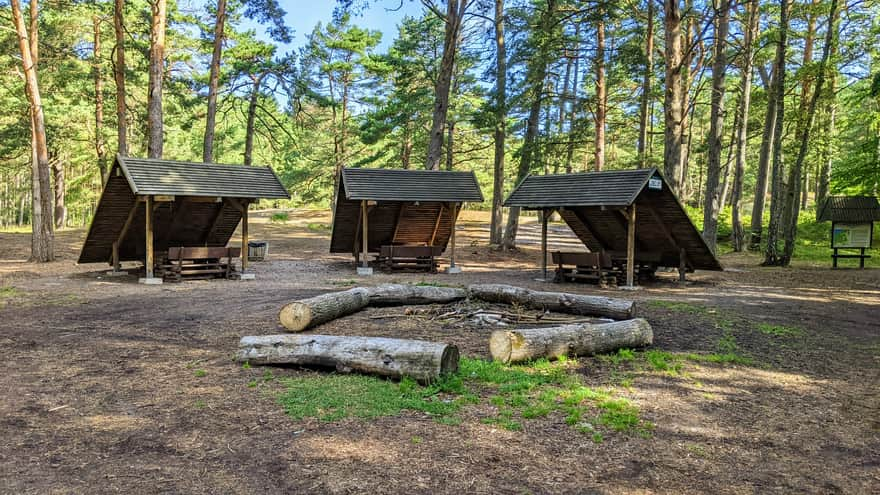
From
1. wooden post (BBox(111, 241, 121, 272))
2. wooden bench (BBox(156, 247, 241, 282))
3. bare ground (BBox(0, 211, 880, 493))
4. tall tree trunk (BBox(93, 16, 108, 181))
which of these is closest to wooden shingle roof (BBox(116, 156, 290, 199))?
wooden bench (BBox(156, 247, 241, 282))

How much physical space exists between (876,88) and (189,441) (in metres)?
13.5

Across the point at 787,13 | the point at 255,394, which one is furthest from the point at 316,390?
the point at 787,13

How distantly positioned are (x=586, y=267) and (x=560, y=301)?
19.3 feet

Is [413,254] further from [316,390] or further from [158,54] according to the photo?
[316,390]

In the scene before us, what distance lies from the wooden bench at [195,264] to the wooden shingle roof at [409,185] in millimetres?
3976

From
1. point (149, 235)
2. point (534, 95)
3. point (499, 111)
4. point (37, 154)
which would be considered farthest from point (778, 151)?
point (37, 154)

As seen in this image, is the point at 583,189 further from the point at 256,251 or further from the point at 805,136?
the point at 256,251

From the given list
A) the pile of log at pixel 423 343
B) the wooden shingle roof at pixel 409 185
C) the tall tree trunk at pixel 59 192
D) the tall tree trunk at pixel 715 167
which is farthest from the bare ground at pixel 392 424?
the tall tree trunk at pixel 59 192

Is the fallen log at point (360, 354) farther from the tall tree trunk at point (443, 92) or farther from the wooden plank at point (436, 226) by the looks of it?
the tall tree trunk at point (443, 92)

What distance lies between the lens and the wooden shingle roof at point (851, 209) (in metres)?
17.2

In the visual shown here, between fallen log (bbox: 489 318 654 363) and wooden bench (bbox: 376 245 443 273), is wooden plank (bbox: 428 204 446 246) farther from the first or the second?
fallen log (bbox: 489 318 654 363)

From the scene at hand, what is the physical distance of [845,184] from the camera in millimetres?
16594

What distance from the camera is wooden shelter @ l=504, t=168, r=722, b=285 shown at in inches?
544

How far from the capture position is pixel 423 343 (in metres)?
6.25
